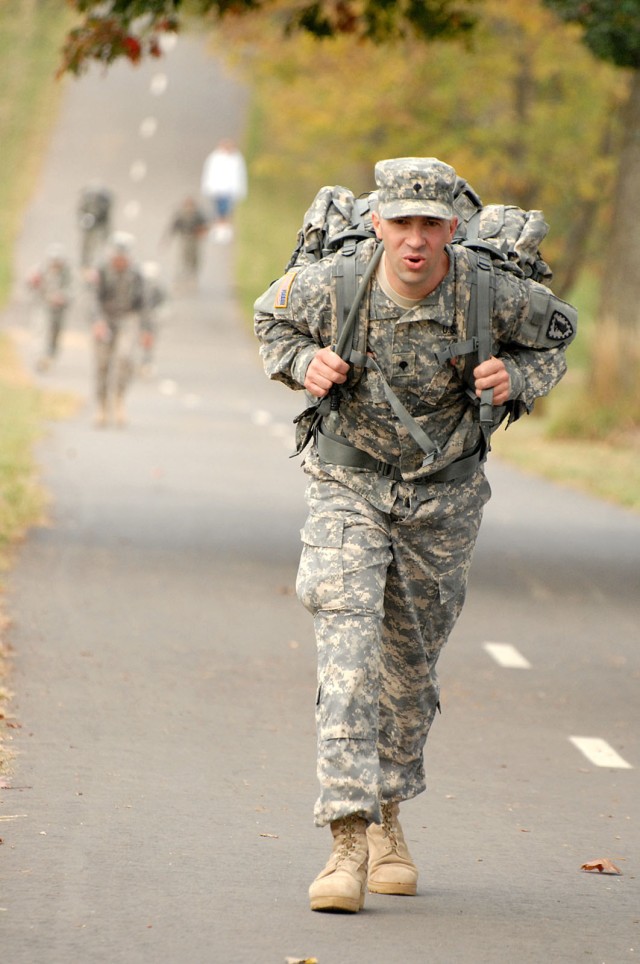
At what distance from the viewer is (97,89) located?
65.9 metres

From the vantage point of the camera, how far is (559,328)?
19.8 feet

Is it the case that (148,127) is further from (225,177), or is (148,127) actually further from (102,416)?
(102,416)

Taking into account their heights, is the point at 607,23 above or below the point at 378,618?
above

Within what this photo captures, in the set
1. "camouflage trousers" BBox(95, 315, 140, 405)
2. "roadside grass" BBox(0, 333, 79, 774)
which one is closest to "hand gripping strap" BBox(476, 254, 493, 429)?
"roadside grass" BBox(0, 333, 79, 774)

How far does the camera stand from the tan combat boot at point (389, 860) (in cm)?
596

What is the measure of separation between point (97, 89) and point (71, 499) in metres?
51.4

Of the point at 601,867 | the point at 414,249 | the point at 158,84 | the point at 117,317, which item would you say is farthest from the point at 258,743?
the point at 158,84

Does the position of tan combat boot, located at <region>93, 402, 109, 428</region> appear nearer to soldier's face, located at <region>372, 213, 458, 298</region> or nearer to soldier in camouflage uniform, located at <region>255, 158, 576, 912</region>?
soldier in camouflage uniform, located at <region>255, 158, 576, 912</region>

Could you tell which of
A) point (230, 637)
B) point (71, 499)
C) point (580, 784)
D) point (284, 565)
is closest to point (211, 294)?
point (71, 499)

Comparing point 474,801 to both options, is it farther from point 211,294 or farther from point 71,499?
Answer: point 211,294

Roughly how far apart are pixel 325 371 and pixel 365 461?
0.34 m

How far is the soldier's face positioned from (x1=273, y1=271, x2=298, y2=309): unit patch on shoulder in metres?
0.32

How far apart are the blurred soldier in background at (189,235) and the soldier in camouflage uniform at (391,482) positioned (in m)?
36.8

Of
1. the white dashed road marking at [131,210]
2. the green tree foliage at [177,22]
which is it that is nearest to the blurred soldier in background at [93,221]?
the white dashed road marking at [131,210]
